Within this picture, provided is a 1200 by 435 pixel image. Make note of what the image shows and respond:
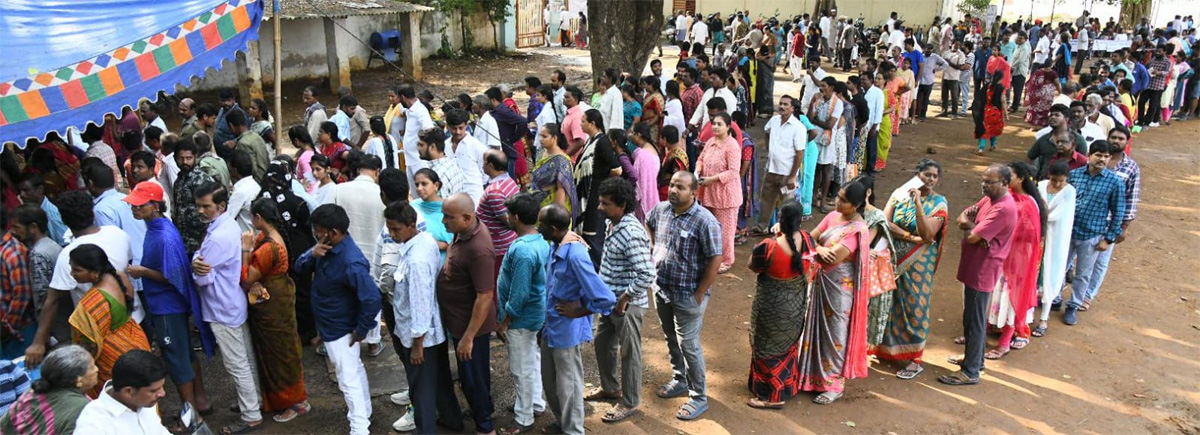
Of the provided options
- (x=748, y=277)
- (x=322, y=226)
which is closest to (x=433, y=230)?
(x=322, y=226)

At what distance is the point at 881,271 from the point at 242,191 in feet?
13.8

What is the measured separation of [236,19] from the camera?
6309 mm

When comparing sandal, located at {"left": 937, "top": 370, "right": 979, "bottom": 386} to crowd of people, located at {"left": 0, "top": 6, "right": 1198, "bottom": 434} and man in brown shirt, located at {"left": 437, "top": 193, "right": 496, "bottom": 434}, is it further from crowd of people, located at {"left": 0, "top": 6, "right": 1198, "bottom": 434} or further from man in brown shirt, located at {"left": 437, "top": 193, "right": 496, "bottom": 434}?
man in brown shirt, located at {"left": 437, "top": 193, "right": 496, "bottom": 434}

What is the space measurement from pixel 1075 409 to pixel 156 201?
5801 mm

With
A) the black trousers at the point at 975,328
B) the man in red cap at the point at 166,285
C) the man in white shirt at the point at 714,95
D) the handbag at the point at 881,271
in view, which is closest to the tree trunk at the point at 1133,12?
the man in white shirt at the point at 714,95

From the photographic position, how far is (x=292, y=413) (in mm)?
4992

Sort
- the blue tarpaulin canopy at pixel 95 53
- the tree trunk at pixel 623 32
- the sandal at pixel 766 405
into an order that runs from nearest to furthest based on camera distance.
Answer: the sandal at pixel 766 405 < the blue tarpaulin canopy at pixel 95 53 < the tree trunk at pixel 623 32

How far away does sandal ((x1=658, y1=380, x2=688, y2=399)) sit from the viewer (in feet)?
17.6

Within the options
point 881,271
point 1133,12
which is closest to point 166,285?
point 881,271

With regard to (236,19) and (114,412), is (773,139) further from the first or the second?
(114,412)

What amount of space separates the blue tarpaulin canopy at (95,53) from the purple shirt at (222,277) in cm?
191

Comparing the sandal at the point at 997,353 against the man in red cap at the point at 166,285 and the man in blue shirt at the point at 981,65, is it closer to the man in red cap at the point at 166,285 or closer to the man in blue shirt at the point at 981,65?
the man in red cap at the point at 166,285

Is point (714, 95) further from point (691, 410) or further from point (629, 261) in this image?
point (629, 261)

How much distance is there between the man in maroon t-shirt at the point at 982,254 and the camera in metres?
5.39
